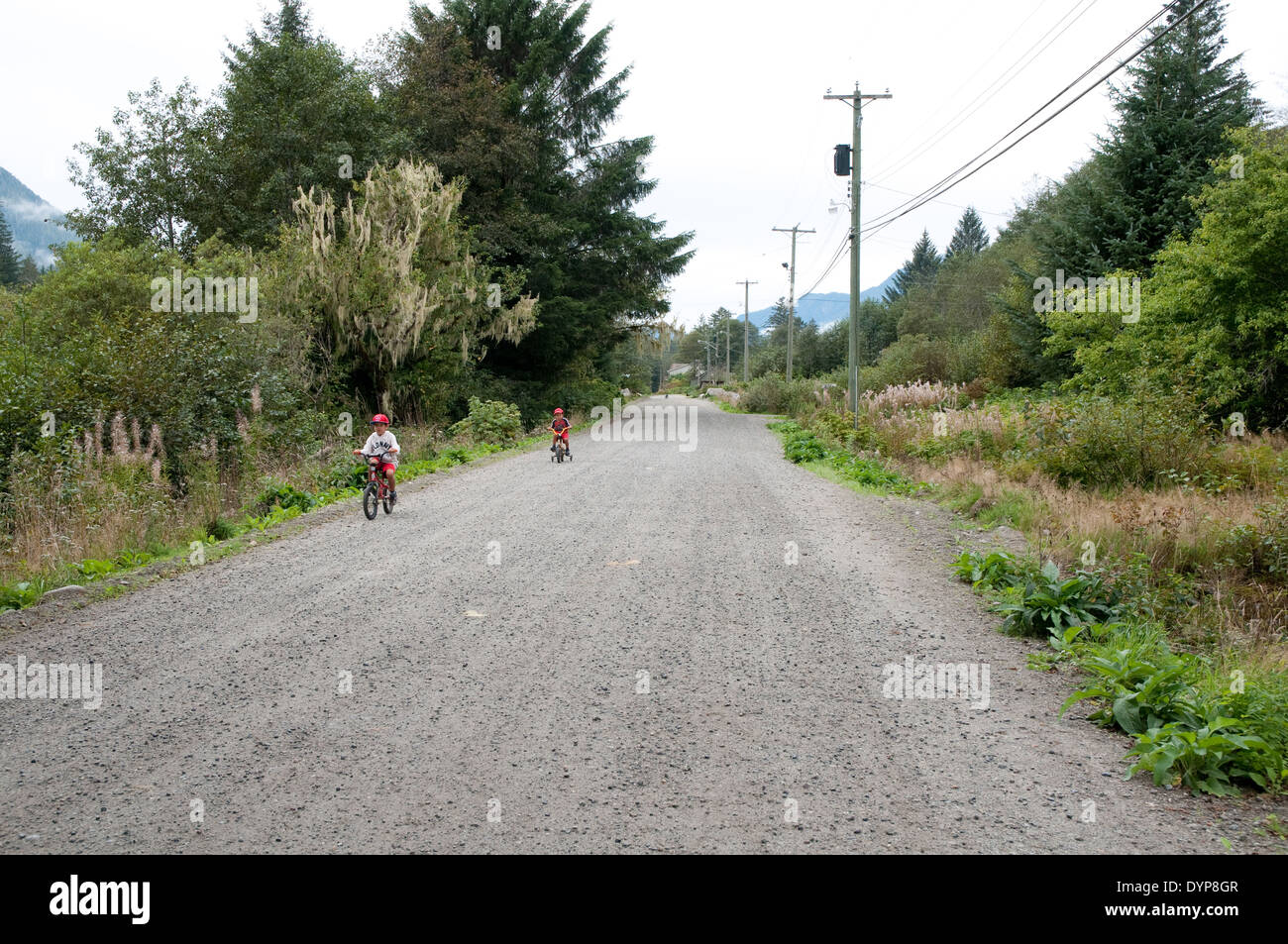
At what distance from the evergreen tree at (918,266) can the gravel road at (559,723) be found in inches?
3809

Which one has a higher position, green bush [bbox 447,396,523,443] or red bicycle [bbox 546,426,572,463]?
green bush [bbox 447,396,523,443]

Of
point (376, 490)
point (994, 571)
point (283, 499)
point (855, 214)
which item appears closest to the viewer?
point (994, 571)

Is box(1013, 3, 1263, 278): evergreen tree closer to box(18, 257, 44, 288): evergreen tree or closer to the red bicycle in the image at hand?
the red bicycle

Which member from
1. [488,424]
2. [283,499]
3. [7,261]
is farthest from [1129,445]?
[7,261]

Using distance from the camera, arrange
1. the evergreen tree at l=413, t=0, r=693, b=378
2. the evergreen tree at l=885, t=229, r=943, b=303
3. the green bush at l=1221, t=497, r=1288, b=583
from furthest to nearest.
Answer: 1. the evergreen tree at l=885, t=229, r=943, b=303
2. the evergreen tree at l=413, t=0, r=693, b=378
3. the green bush at l=1221, t=497, r=1288, b=583

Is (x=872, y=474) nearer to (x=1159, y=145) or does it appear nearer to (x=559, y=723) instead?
(x=559, y=723)

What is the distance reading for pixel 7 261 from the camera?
74812 millimetres

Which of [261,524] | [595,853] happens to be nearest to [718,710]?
[595,853]

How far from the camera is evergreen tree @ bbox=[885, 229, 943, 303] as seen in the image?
319 ft

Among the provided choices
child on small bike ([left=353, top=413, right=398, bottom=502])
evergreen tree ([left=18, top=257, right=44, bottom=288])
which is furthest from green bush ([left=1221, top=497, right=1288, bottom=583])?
evergreen tree ([left=18, top=257, right=44, bottom=288])

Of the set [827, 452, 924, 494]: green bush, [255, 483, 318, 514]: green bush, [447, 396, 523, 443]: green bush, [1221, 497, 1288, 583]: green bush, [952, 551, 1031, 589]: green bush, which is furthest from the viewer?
[447, 396, 523, 443]: green bush

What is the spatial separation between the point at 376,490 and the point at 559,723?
7.26 meters

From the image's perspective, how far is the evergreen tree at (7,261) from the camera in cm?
7281

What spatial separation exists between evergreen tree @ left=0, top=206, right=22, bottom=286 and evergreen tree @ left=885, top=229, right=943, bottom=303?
9139 centimetres
